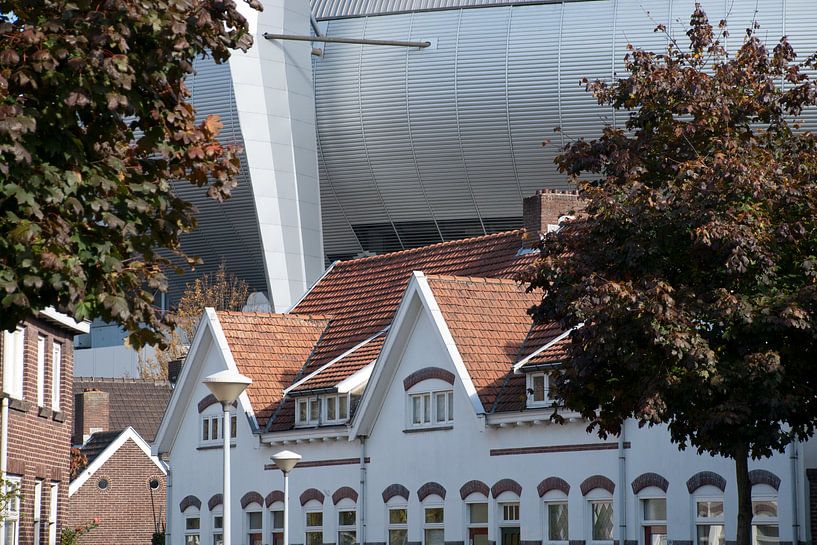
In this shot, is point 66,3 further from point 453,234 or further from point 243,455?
point 453,234

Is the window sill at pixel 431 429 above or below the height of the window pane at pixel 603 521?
above

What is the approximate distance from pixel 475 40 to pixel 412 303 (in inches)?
1567

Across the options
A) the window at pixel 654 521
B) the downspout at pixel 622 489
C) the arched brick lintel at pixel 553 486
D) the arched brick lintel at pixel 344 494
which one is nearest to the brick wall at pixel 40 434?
the arched brick lintel at pixel 344 494

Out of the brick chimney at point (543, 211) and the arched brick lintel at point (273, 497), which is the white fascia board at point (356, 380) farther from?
the brick chimney at point (543, 211)

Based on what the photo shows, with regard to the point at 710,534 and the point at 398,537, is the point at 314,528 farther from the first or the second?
the point at 710,534

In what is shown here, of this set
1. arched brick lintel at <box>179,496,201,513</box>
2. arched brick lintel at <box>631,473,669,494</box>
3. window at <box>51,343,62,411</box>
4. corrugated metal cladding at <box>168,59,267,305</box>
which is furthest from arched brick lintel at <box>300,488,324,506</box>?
corrugated metal cladding at <box>168,59,267,305</box>

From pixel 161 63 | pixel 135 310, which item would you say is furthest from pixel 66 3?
pixel 135 310

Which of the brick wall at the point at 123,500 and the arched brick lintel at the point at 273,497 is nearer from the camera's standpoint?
the arched brick lintel at the point at 273,497

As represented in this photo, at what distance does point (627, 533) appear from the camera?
1267 inches

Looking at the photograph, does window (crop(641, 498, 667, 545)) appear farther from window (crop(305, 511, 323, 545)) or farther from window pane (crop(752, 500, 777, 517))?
window (crop(305, 511, 323, 545))

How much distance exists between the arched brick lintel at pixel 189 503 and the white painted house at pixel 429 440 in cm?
5

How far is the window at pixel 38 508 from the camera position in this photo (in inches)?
1260

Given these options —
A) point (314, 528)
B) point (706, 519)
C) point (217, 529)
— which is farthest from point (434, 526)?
point (217, 529)

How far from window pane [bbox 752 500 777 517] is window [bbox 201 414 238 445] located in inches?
644
